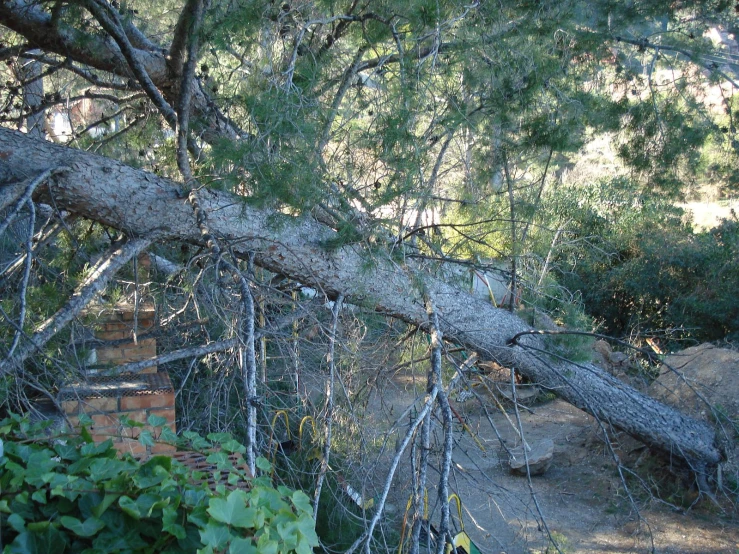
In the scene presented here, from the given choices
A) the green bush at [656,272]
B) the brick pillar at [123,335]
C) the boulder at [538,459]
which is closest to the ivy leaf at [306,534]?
the brick pillar at [123,335]

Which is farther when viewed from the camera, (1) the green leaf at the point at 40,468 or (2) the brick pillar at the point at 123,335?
(2) the brick pillar at the point at 123,335

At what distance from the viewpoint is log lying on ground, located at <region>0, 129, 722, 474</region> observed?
9.59 ft

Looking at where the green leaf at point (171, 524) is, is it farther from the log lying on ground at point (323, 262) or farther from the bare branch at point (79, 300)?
the log lying on ground at point (323, 262)

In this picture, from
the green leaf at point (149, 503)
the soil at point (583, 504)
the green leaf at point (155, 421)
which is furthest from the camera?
the soil at point (583, 504)

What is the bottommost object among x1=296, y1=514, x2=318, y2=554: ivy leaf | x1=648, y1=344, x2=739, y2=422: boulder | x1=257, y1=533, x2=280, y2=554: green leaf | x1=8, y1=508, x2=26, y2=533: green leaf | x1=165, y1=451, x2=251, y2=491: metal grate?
x1=648, y1=344, x2=739, y2=422: boulder

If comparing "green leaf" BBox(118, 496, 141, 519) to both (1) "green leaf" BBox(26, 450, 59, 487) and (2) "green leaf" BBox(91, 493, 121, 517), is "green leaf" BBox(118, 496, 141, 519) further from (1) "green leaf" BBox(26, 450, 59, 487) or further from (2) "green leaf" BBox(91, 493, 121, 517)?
(1) "green leaf" BBox(26, 450, 59, 487)

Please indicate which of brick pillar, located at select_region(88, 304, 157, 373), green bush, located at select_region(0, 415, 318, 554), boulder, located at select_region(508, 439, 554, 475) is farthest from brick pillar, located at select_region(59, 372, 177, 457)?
boulder, located at select_region(508, 439, 554, 475)

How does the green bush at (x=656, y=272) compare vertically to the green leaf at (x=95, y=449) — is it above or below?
above

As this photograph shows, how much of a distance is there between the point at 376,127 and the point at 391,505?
9.56ft

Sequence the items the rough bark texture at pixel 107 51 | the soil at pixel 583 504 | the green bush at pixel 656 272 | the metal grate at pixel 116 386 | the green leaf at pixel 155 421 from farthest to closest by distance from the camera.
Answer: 1. the green bush at pixel 656 272
2. the soil at pixel 583 504
3. the rough bark texture at pixel 107 51
4. the metal grate at pixel 116 386
5. the green leaf at pixel 155 421

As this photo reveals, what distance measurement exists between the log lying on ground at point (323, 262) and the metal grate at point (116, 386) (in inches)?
28.6

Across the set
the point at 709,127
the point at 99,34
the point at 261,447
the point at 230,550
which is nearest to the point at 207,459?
the point at 230,550

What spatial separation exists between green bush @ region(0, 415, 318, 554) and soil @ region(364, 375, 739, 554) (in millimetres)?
2229

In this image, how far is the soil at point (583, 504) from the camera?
468 cm
